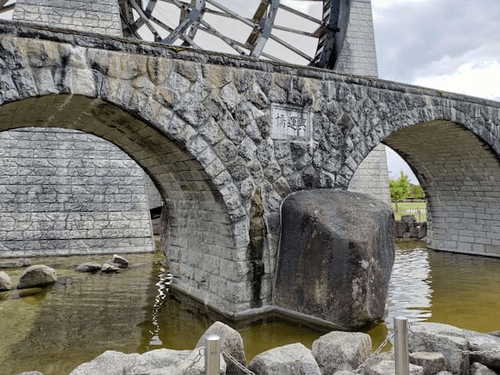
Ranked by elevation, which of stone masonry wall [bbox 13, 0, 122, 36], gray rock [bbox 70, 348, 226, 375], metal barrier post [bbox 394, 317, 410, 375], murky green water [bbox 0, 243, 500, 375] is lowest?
murky green water [bbox 0, 243, 500, 375]

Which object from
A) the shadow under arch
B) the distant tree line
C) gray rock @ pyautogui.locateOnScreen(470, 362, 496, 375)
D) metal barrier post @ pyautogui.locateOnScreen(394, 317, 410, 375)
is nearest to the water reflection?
gray rock @ pyautogui.locateOnScreen(470, 362, 496, 375)

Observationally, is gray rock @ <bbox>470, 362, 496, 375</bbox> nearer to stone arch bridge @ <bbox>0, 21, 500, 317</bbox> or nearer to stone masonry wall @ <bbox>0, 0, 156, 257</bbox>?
stone arch bridge @ <bbox>0, 21, 500, 317</bbox>

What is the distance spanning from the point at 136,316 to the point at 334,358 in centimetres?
293

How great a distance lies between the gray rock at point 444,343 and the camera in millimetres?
3223

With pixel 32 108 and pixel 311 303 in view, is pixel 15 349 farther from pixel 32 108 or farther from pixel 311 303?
pixel 311 303

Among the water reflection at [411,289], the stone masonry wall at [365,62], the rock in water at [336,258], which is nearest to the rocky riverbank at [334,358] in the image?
the rock in water at [336,258]

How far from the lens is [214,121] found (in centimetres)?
498

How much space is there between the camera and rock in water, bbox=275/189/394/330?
4.47 meters

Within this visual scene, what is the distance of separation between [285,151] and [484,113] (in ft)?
15.8

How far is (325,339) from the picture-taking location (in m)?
3.54

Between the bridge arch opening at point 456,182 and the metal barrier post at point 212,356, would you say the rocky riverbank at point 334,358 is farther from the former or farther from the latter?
the bridge arch opening at point 456,182

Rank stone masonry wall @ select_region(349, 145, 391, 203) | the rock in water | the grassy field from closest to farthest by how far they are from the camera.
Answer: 1. the rock in water
2. stone masonry wall @ select_region(349, 145, 391, 203)
3. the grassy field

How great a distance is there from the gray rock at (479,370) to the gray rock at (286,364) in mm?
1120

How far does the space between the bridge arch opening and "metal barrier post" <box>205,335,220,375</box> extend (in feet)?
22.6
